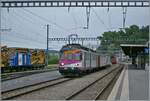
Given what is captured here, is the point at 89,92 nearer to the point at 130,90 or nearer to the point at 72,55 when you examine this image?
the point at 130,90

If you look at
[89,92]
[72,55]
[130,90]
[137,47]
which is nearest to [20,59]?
[137,47]

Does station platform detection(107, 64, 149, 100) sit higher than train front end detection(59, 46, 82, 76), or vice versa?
train front end detection(59, 46, 82, 76)

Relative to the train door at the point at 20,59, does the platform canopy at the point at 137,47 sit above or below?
above

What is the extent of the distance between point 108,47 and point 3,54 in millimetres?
74666

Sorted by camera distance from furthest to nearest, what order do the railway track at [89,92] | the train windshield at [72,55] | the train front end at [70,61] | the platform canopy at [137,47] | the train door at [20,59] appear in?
the train door at [20,59], the platform canopy at [137,47], the train windshield at [72,55], the train front end at [70,61], the railway track at [89,92]

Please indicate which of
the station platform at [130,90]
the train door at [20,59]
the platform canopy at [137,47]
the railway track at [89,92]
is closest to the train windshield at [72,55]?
the station platform at [130,90]

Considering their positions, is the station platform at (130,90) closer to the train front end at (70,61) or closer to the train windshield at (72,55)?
the train front end at (70,61)

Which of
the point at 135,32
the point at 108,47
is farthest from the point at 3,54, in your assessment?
the point at 108,47

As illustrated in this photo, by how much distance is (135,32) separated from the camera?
8919 cm

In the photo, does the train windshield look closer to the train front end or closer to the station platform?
the train front end

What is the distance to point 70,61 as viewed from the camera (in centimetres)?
3234

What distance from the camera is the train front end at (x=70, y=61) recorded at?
106ft

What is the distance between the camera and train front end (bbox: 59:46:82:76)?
32244mm

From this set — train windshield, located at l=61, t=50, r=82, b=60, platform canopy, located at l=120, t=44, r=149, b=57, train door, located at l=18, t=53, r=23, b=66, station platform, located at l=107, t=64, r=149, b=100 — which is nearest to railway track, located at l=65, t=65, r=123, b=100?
station platform, located at l=107, t=64, r=149, b=100
